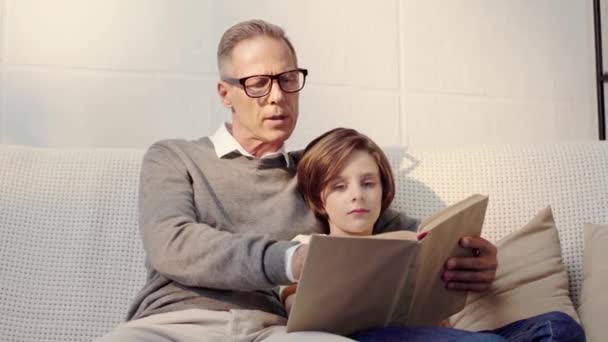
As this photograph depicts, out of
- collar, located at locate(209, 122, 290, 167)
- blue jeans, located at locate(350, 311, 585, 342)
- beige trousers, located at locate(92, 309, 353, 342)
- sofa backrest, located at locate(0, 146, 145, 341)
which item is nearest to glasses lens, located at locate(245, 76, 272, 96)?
collar, located at locate(209, 122, 290, 167)

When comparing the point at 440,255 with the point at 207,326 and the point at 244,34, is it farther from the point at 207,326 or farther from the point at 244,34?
the point at 244,34

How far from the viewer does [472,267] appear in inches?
62.6

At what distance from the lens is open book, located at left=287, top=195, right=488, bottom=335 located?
125 cm

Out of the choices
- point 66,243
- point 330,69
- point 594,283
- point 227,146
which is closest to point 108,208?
point 66,243

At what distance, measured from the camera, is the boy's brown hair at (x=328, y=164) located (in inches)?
66.4

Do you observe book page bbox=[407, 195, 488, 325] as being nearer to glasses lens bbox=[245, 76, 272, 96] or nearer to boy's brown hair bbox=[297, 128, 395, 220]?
boy's brown hair bbox=[297, 128, 395, 220]

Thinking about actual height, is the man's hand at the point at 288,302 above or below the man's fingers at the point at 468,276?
below

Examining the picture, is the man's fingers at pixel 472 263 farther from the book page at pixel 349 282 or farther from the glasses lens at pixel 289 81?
the glasses lens at pixel 289 81

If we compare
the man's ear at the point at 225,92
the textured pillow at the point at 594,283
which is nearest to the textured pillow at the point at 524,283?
the textured pillow at the point at 594,283

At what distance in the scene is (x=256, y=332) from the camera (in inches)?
58.2

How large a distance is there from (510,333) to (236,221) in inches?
23.5

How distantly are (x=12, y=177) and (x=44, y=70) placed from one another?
546 millimetres

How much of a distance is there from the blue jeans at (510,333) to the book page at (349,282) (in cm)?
5

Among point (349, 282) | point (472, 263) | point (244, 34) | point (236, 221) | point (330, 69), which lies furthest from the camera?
point (330, 69)
